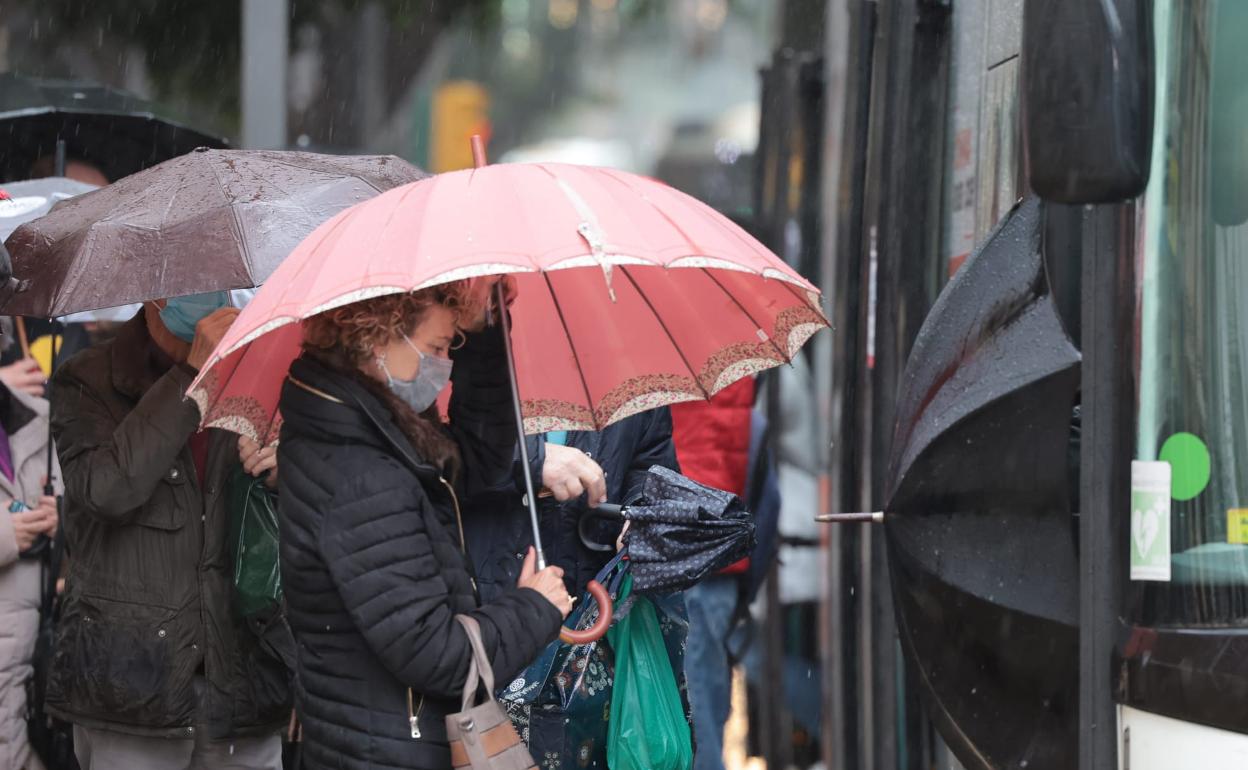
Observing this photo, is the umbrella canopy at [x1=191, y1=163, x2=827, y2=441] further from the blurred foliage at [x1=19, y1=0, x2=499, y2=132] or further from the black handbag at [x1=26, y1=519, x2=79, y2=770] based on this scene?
the blurred foliage at [x1=19, y1=0, x2=499, y2=132]

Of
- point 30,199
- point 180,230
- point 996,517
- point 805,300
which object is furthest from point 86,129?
point 996,517

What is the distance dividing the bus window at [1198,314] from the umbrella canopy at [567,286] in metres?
0.61

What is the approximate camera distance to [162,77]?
38.3 feet

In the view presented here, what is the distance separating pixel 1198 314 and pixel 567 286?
51.7 inches

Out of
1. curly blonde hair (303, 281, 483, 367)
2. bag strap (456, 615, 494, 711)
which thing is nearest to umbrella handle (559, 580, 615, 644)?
bag strap (456, 615, 494, 711)

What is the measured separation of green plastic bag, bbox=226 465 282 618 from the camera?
12.9 ft

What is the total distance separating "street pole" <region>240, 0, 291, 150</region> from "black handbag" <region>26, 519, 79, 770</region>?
119 inches

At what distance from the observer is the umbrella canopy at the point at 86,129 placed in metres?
5.71

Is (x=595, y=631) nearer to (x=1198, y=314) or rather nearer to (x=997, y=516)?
(x=997, y=516)

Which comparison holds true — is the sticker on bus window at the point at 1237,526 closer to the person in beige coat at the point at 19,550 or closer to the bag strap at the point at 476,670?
the bag strap at the point at 476,670

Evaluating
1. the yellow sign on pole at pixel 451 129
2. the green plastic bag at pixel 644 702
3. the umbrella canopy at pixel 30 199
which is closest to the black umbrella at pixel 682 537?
the green plastic bag at pixel 644 702

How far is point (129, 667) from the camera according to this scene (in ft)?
12.5

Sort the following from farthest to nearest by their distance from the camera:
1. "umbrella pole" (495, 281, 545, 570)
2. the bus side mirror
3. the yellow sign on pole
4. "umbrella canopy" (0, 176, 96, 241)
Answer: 1. the yellow sign on pole
2. "umbrella canopy" (0, 176, 96, 241)
3. "umbrella pole" (495, 281, 545, 570)
4. the bus side mirror

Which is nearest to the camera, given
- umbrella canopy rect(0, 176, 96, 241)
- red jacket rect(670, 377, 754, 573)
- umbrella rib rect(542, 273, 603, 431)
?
umbrella rib rect(542, 273, 603, 431)
